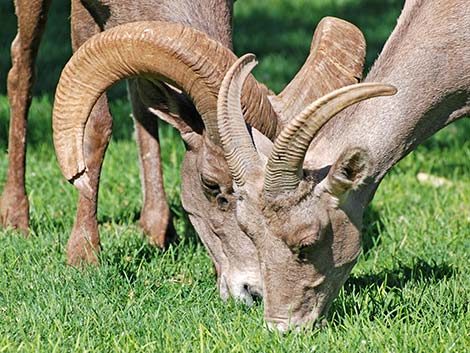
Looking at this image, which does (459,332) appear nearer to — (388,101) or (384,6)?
(388,101)

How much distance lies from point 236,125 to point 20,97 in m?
3.11

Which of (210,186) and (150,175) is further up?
(210,186)

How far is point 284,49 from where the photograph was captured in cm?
1442

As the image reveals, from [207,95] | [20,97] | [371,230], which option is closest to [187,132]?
[207,95]

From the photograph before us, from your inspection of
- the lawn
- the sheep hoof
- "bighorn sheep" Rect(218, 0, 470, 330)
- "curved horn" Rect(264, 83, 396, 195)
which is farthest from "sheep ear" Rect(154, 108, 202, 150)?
the sheep hoof

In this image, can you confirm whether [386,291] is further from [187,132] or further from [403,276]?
[187,132]

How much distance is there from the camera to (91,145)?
24.4 ft

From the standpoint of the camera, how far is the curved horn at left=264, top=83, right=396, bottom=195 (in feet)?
17.1

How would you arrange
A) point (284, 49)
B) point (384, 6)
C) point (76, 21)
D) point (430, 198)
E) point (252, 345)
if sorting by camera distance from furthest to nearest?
point (384, 6), point (284, 49), point (430, 198), point (76, 21), point (252, 345)

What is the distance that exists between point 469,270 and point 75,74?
8.39 feet

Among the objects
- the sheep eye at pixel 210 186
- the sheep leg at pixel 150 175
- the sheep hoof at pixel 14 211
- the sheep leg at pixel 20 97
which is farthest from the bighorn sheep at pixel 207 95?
the sheep hoof at pixel 14 211

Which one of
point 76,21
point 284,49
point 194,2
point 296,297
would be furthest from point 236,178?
point 284,49

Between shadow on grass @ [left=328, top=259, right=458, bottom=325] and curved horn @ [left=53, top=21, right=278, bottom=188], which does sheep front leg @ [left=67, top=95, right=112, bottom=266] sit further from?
shadow on grass @ [left=328, top=259, right=458, bottom=325]

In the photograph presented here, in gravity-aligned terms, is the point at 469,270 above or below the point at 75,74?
below
